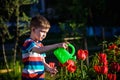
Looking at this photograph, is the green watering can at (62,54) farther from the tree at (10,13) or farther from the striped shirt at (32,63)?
the tree at (10,13)

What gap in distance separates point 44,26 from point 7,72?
444 cm

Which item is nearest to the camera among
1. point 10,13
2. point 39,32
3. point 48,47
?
point 48,47

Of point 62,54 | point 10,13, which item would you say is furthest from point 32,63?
point 10,13

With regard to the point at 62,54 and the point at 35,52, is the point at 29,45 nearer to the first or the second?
the point at 35,52

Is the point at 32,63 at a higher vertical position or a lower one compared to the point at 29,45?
lower

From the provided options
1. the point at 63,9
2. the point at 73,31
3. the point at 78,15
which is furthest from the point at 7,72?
the point at 63,9

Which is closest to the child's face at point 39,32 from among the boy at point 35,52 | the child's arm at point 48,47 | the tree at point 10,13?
the boy at point 35,52

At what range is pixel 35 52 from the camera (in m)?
4.31

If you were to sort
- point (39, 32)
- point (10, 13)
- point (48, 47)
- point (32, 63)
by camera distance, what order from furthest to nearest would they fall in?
point (10, 13) < point (32, 63) < point (39, 32) < point (48, 47)

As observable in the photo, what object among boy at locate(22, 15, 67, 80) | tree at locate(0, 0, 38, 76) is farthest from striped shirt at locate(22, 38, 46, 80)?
tree at locate(0, 0, 38, 76)

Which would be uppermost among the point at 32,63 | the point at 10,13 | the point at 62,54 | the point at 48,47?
the point at 48,47

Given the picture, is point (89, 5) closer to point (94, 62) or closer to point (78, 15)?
point (78, 15)

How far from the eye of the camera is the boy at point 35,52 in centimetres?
424

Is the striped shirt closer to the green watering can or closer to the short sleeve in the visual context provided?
the short sleeve
